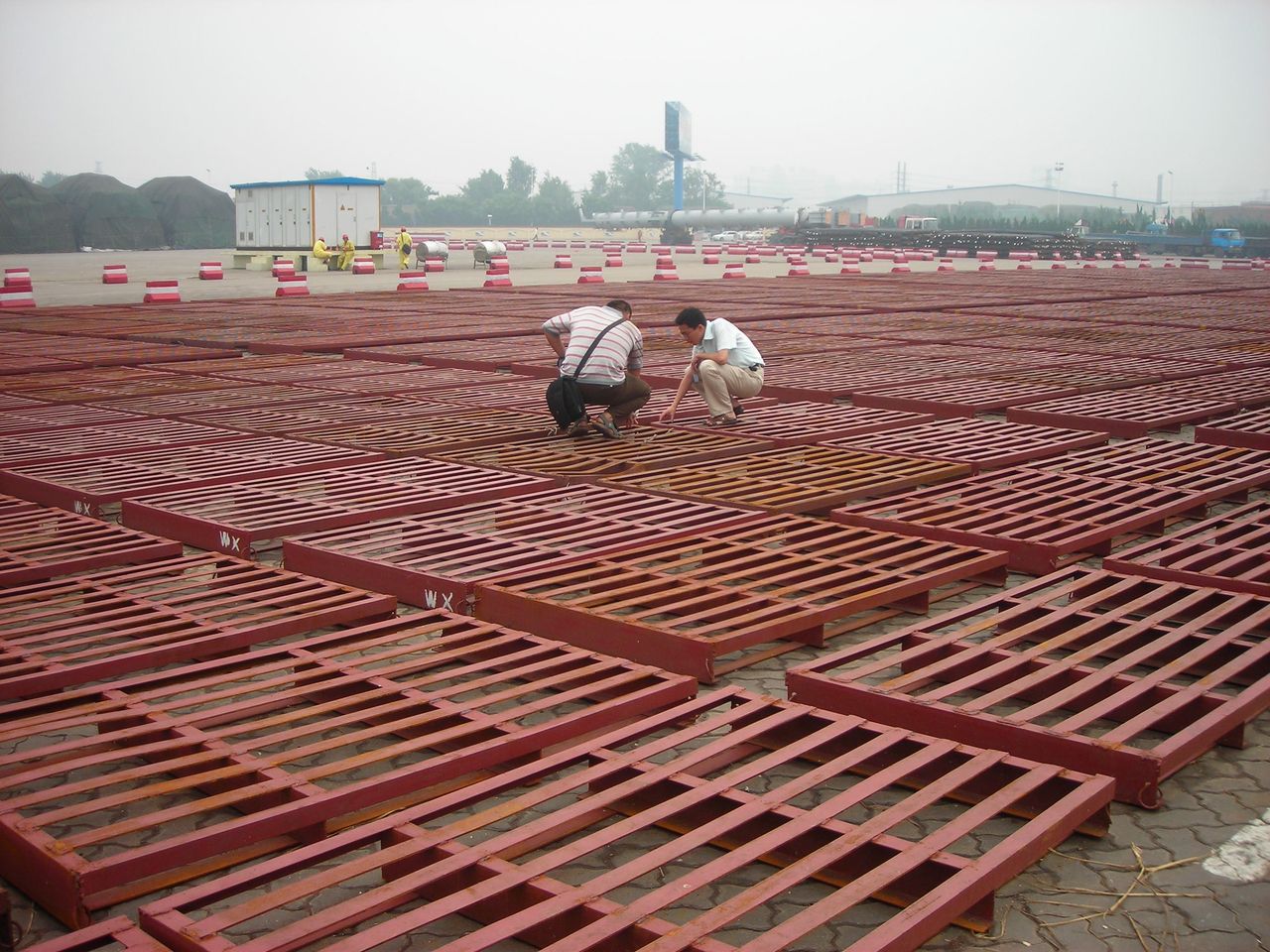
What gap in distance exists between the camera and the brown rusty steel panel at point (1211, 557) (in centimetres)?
589

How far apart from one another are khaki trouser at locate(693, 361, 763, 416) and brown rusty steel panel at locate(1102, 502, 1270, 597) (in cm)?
365

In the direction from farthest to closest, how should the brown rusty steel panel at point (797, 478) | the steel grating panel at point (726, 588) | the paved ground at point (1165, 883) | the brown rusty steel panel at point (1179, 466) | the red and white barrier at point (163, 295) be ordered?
the red and white barrier at point (163, 295), the brown rusty steel panel at point (1179, 466), the brown rusty steel panel at point (797, 478), the steel grating panel at point (726, 588), the paved ground at point (1165, 883)

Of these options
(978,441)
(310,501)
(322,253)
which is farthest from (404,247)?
(310,501)

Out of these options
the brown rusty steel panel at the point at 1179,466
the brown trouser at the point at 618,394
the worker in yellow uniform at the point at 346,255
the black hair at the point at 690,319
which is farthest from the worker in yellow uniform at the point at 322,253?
the brown rusty steel panel at the point at 1179,466

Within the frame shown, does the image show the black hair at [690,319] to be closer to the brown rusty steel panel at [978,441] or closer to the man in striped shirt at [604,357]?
the man in striped shirt at [604,357]

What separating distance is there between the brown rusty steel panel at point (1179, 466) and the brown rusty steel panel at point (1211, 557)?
2.65 ft

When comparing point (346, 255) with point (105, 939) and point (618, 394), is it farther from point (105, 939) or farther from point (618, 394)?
point (105, 939)

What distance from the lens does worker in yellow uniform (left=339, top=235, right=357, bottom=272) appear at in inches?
1479

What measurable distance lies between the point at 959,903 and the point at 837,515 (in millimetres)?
4059

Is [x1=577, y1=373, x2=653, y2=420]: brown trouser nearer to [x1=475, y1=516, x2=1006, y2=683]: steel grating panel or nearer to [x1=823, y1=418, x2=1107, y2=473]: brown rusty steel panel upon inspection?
[x1=823, y1=418, x2=1107, y2=473]: brown rusty steel panel

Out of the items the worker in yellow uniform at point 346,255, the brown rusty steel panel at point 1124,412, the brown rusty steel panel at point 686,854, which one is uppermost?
the worker in yellow uniform at point 346,255

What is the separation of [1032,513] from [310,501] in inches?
155

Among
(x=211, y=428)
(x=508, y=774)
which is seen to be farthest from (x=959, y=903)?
(x=211, y=428)

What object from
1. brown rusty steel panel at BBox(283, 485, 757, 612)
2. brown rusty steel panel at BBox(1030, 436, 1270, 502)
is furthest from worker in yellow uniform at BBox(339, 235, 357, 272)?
brown rusty steel panel at BBox(283, 485, 757, 612)
